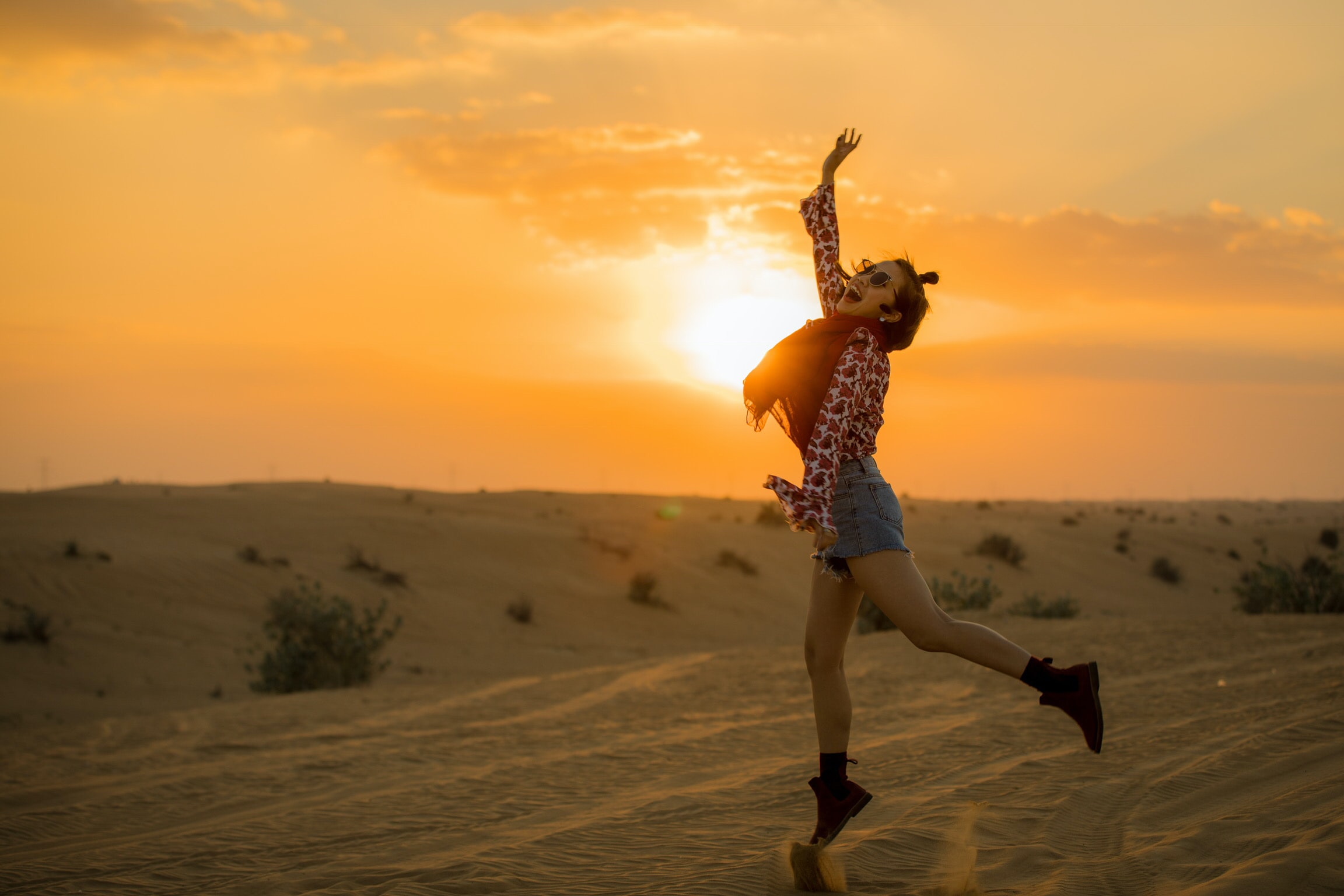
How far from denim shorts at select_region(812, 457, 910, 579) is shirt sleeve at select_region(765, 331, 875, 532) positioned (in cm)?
5

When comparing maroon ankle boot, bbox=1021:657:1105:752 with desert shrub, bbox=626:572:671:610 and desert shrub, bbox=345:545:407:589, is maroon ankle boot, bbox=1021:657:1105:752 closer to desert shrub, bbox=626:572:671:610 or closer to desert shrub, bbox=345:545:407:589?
desert shrub, bbox=345:545:407:589

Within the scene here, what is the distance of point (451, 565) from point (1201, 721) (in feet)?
76.9

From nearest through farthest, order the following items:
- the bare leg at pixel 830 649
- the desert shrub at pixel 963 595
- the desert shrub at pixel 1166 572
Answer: the bare leg at pixel 830 649 < the desert shrub at pixel 963 595 < the desert shrub at pixel 1166 572

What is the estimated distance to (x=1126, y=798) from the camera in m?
4.78

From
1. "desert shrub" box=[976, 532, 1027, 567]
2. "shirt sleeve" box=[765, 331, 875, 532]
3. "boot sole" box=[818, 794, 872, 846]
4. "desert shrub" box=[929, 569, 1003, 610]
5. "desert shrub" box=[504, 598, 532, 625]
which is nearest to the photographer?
"shirt sleeve" box=[765, 331, 875, 532]

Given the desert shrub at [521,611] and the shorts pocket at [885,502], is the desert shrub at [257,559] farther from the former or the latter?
the shorts pocket at [885,502]

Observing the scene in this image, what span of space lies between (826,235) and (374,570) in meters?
23.4

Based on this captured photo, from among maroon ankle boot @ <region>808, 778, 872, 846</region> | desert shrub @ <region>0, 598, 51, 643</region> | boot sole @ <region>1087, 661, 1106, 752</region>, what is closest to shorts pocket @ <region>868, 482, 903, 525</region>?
boot sole @ <region>1087, 661, 1106, 752</region>

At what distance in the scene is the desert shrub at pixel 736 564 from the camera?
32688mm

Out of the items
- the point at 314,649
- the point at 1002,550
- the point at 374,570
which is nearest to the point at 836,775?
the point at 314,649

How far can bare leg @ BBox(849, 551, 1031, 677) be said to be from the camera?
11.4 ft

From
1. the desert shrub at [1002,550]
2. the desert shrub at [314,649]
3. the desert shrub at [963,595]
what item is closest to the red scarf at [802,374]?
the desert shrub at [314,649]

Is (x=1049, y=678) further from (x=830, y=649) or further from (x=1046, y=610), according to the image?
(x=1046, y=610)

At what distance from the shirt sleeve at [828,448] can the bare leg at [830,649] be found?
0.29m
